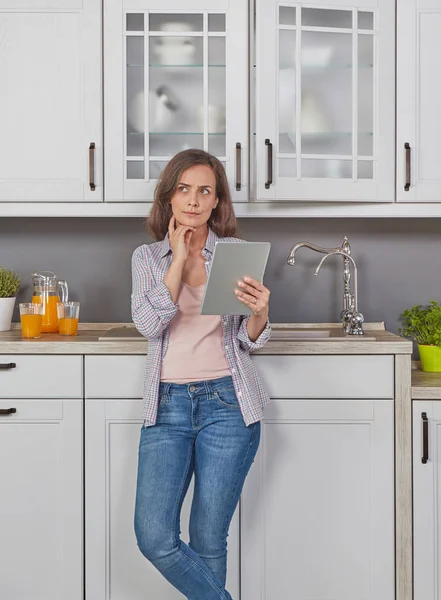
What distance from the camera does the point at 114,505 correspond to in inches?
86.4

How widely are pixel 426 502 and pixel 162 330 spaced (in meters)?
1.04

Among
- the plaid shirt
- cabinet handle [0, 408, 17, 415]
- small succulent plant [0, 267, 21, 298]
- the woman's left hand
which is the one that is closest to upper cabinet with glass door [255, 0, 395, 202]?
the plaid shirt

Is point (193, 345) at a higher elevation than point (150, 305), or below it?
below

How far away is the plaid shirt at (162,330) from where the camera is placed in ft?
5.67

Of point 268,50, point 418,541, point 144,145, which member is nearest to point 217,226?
point 144,145

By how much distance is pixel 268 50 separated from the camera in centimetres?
232

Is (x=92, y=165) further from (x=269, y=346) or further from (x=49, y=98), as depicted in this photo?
(x=269, y=346)

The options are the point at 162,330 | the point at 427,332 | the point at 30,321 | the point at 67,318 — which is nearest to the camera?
the point at 162,330

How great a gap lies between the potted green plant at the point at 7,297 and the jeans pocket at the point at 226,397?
3.48 ft

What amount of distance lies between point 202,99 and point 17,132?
0.63 metres

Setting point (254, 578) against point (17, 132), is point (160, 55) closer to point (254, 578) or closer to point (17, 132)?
point (17, 132)

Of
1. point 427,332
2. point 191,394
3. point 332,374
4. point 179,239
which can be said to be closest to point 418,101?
point 427,332

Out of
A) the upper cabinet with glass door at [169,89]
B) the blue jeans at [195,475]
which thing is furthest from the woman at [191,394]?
the upper cabinet with glass door at [169,89]

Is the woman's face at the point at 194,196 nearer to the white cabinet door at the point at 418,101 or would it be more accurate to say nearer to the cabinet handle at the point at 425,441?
the white cabinet door at the point at 418,101
